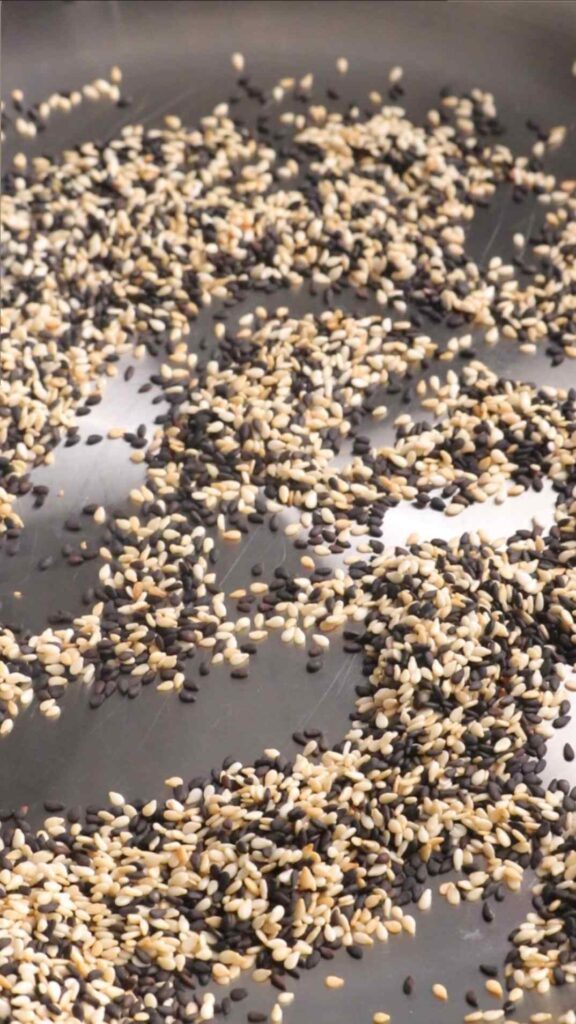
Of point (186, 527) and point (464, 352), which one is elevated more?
point (464, 352)

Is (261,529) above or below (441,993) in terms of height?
above

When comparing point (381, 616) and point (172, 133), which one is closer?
point (381, 616)

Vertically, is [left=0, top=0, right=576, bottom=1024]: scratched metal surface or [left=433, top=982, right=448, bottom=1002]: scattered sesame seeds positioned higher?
[left=0, top=0, right=576, bottom=1024]: scratched metal surface

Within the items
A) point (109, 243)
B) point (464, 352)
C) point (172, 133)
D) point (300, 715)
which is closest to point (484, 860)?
point (300, 715)

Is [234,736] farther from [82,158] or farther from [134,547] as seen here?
[82,158]

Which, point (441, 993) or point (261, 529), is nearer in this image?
point (441, 993)

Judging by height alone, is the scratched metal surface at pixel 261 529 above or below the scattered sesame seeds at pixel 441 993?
above

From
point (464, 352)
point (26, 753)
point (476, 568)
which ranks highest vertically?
point (464, 352)

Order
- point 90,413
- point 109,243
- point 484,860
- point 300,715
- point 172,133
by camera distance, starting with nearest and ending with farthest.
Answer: point 484,860
point 300,715
point 90,413
point 109,243
point 172,133
